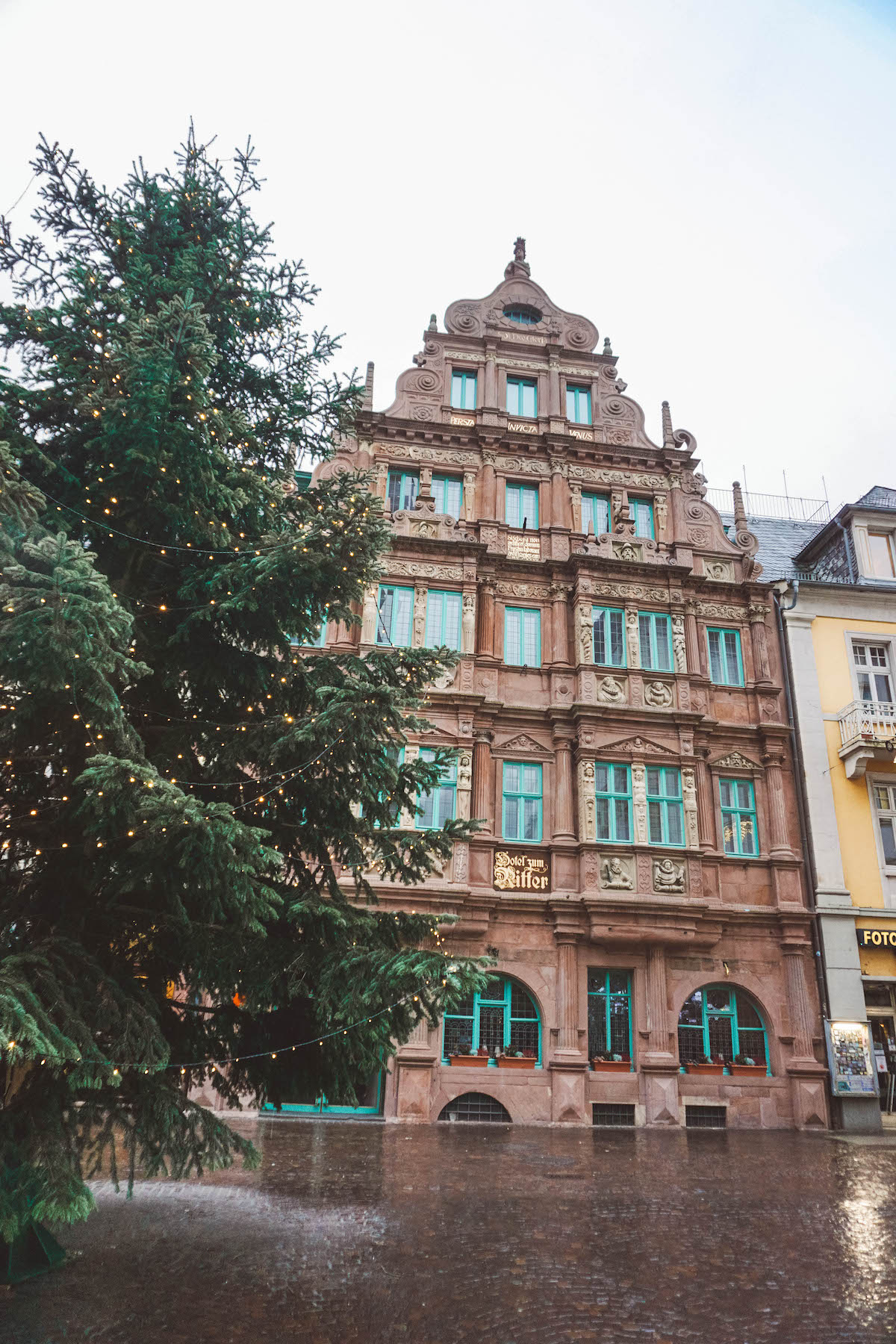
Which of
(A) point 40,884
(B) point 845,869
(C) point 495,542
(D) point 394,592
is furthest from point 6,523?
(B) point 845,869

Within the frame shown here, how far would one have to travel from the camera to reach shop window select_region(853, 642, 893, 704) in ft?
72.3

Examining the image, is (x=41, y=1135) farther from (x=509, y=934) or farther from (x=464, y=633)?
(x=464, y=633)

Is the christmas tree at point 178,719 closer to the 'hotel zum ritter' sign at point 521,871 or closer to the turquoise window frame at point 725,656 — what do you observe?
the 'hotel zum ritter' sign at point 521,871

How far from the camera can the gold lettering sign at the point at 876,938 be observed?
1956 centimetres

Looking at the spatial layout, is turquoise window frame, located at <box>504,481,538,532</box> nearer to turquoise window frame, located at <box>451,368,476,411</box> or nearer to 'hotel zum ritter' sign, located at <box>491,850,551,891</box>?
turquoise window frame, located at <box>451,368,476,411</box>

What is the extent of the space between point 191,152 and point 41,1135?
31.0ft

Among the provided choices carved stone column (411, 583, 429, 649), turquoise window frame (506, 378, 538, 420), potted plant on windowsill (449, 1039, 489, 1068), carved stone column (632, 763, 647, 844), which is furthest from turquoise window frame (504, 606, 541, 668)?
potted plant on windowsill (449, 1039, 489, 1068)

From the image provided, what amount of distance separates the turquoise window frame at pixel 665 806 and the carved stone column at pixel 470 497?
7190 mm

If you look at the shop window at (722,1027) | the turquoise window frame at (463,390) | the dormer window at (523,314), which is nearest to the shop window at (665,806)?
the shop window at (722,1027)

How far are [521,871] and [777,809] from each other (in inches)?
242

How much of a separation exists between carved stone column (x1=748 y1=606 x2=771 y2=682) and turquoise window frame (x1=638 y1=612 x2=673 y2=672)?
7.18ft

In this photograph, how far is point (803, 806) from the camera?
20766 millimetres

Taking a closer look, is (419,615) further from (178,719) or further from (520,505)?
(178,719)

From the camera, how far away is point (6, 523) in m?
6.67
